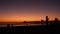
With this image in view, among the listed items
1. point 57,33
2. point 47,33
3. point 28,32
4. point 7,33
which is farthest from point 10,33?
point 57,33

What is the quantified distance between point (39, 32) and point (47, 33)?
3.01ft

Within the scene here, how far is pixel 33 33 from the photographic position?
43.2 feet

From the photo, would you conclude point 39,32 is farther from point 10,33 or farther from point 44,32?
point 10,33

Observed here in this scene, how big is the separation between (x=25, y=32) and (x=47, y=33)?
2440 mm

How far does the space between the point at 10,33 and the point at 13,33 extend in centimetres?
39

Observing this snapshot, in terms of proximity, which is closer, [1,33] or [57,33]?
[57,33]

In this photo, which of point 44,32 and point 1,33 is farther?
point 1,33

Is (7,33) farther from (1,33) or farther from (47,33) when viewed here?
(47,33)

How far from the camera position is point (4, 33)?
13.9 m

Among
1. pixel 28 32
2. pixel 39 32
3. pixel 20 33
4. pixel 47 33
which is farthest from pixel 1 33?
pixel 47 33

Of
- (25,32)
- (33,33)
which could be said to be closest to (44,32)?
(33,33)

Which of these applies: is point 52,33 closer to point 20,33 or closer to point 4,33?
point 20,33

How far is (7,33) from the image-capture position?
1393cm

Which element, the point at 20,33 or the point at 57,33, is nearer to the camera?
the point at 57,33
